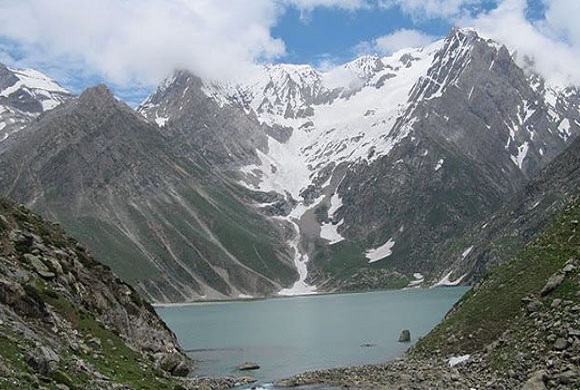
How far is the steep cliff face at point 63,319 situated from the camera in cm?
3181

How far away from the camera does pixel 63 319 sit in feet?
142

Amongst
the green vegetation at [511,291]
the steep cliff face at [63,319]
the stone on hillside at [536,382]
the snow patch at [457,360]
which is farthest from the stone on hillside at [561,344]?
the steep cliff face at [63,319]

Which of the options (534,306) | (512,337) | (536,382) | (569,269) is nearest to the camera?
(536,382)

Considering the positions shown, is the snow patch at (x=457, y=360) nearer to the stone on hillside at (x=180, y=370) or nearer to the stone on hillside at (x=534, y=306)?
the stone on hillside at (x=534, y=306)

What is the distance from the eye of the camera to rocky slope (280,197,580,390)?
135 feet

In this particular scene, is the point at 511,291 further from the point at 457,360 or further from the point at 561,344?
the point at 561,344

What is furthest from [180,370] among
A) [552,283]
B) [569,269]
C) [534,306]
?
[569,269]

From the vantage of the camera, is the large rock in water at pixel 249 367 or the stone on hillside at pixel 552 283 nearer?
the stone on hillside at pixel 552 283

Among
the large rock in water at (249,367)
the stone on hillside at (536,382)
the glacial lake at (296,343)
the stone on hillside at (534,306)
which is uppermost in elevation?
the glacial lake at (296,343)

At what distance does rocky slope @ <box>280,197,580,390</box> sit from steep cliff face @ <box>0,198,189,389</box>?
1776cm

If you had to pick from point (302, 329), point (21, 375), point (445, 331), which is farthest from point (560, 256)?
point (302, 329)

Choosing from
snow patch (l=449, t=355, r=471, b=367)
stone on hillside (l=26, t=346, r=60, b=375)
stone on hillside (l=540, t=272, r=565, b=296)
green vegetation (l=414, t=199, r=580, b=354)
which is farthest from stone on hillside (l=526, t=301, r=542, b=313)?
stone on hillside (l=26, t=346, r=60, b=375)

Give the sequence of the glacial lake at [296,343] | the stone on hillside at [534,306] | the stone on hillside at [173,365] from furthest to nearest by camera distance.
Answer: the glacial lake at [296,343]
the stone on hillside at [173,365]
the stone on hillside at [534,306]

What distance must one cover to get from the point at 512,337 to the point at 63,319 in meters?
30.3
